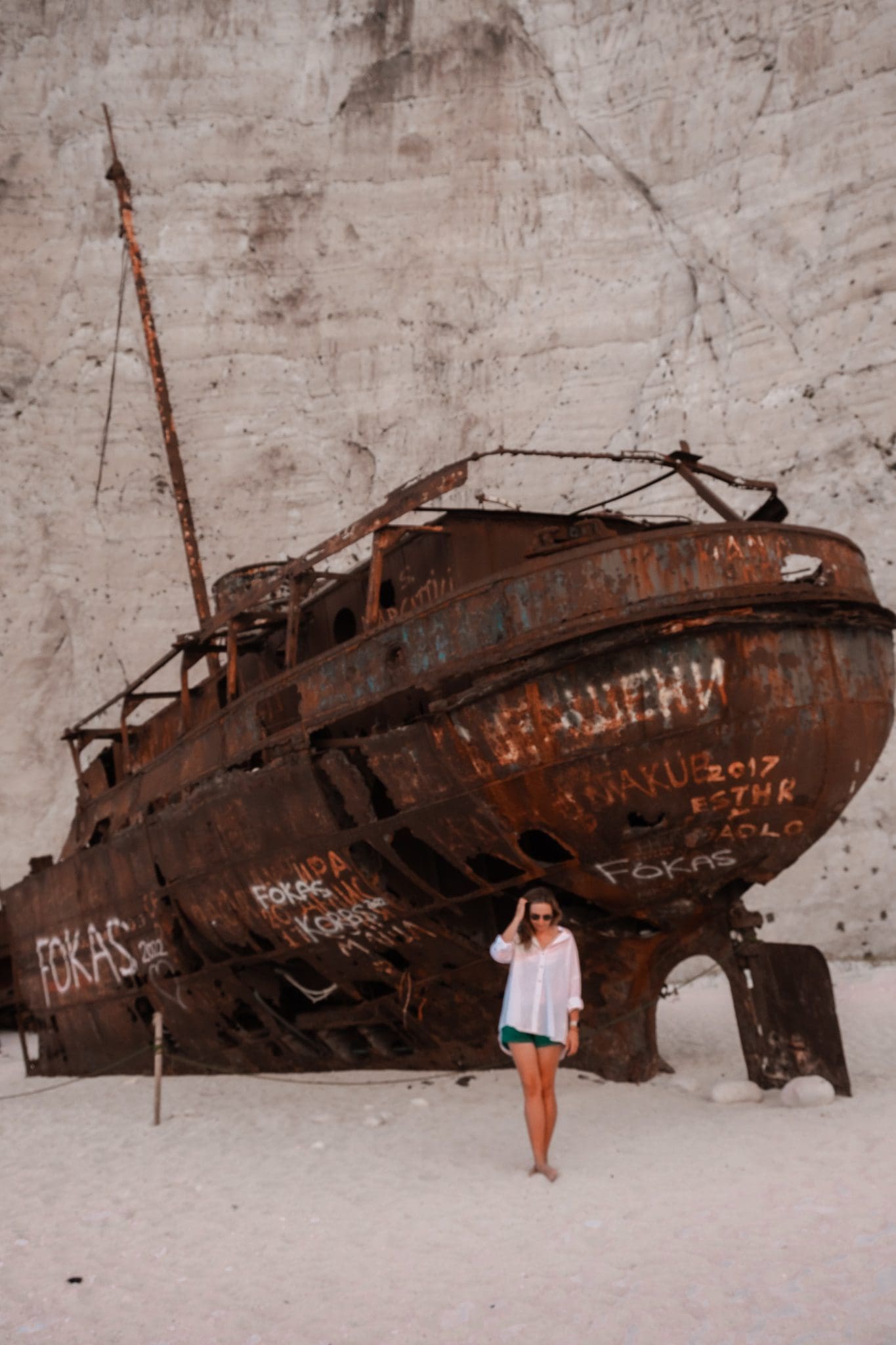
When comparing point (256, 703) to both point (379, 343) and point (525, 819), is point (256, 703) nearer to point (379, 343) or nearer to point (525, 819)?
point (525, 819)

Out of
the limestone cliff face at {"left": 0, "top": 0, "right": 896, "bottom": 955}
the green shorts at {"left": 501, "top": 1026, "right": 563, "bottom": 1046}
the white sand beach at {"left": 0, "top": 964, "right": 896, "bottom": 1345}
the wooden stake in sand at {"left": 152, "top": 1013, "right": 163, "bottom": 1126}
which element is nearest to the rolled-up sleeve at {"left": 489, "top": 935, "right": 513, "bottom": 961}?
the green shorts at {"left": 501, "top": 1026, "right": 563, "bottom": 1046}

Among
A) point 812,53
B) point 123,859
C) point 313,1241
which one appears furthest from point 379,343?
point 313,1241

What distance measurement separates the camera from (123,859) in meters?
10.1

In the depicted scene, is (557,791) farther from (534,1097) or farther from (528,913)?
(534,1097)

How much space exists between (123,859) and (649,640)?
600 cm

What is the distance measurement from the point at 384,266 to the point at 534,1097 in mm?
17983

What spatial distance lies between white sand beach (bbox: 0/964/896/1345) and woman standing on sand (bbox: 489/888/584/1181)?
0.49 metres

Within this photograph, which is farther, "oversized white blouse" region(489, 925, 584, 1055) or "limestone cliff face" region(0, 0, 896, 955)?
"limestone cliff face" region(0, 0, 896, 955)

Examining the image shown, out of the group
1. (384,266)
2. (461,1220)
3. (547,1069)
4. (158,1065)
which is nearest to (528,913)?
(547,1069)

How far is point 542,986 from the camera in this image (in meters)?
5.27

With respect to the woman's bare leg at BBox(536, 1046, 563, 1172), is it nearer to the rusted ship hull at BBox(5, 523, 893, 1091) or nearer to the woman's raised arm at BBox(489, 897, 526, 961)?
the woman's raised arm at BBox(489, 897, 526, 961)

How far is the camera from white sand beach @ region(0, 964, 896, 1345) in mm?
3842

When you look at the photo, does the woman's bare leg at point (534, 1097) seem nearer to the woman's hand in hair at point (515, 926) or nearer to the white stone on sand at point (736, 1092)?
the woman's hand in hair at point (515, 926)

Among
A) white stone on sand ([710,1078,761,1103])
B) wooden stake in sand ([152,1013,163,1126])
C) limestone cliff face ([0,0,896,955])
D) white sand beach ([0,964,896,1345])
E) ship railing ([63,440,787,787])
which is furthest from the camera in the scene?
limestone cliff face ([0,0,896,955])
